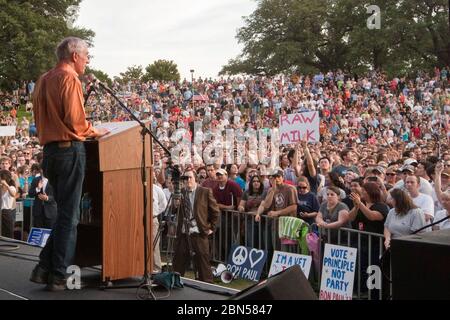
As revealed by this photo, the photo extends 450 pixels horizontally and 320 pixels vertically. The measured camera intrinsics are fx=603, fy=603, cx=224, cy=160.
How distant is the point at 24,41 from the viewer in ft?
131

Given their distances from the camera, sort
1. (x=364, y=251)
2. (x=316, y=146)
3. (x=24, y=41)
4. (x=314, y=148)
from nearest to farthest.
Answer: (x=364, y=251), (x=314, y=148), (x=316, y=146), (x=24, y=41)

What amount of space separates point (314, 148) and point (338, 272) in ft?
23.9

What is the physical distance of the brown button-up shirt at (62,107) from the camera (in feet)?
12.7

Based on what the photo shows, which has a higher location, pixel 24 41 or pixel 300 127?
pixel 24 41

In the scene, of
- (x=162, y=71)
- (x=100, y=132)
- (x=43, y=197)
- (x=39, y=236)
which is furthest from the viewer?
(x=162, y=71)

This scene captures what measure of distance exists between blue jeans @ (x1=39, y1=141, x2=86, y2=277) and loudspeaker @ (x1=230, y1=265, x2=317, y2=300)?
146 centimetres

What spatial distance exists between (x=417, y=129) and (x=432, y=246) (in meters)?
24.0

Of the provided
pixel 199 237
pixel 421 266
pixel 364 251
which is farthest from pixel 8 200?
pixel 421 266

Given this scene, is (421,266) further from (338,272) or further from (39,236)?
(39,236)

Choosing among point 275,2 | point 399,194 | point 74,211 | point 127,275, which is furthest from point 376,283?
point 275,2

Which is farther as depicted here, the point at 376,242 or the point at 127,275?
the point at 376,242

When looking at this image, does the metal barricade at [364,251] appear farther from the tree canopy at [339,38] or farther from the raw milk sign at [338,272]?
the tree canopy at [339,38]
